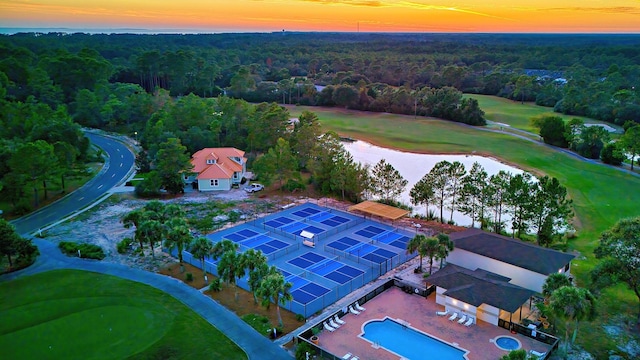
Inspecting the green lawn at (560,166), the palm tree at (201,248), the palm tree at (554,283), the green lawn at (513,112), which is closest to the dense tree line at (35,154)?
the palm tree at (201,248)

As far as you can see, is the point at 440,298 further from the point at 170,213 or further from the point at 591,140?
the point at 591,140

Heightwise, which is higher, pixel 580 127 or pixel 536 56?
pixel 536 56

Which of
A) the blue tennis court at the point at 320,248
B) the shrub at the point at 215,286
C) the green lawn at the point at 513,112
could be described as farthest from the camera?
the green lawn at the point at 513,112

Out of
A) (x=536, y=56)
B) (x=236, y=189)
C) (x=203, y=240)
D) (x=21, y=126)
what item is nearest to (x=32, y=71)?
(x=21, y=126)

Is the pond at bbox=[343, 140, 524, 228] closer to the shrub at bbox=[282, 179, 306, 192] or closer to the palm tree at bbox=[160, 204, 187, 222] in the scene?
the shrub at bbox=[282, 179, 306, 192]

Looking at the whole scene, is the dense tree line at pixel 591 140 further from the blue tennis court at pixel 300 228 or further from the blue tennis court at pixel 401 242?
the blue tennis court at pixel 300 228

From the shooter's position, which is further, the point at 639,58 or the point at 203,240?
the point at 639,58

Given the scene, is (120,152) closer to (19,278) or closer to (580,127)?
(19,278)
